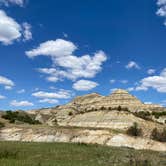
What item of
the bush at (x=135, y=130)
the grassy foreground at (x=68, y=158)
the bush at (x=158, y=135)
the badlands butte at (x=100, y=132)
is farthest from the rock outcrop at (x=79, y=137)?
the grassy foreground at (x=68, y=158)

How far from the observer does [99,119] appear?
10175cm

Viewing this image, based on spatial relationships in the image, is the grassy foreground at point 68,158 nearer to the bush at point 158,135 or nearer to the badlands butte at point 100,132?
the badlands butte at point 100,132

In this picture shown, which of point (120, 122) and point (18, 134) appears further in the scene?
point (120, 122)

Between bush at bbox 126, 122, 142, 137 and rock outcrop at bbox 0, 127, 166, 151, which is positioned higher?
bush at bbox 126, 122, 142, 137

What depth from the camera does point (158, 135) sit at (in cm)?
7800

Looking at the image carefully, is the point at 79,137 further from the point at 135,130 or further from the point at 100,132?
the point at 135,130

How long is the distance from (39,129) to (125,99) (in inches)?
3687

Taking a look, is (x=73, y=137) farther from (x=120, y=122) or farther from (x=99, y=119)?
(x=99, y=119)

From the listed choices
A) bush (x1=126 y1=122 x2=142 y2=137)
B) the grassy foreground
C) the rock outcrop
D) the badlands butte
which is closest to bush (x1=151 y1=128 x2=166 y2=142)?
the badlands butte

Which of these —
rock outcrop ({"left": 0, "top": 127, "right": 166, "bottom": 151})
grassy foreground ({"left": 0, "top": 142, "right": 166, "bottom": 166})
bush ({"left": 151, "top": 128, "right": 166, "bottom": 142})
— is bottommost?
grassy foreground ({"left": 0, "top": 142, "right": 166, "bottom": 166})

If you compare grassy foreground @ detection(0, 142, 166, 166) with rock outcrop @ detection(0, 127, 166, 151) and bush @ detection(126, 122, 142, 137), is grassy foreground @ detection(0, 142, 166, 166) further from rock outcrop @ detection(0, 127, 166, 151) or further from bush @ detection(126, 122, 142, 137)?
bush @ detection(126, 122, 142, 137)

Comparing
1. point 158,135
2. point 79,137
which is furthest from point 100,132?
point 158,135

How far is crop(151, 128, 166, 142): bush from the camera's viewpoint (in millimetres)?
74125

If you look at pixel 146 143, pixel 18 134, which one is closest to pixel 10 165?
pixel 146 143
